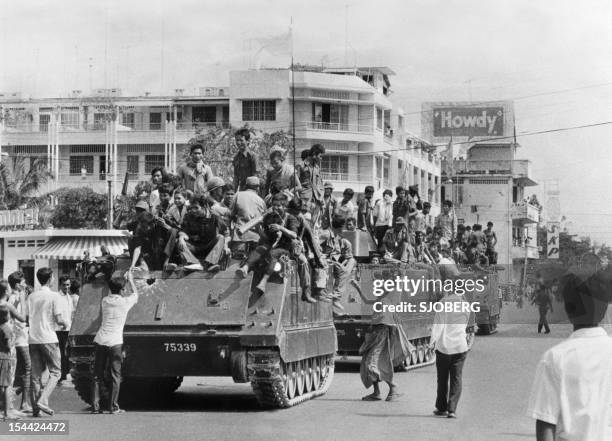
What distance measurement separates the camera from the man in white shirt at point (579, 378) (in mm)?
4957

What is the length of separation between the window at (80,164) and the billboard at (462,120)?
59.8 ft

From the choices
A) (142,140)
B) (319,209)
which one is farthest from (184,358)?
(142,140)

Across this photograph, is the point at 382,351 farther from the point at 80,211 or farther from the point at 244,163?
the point at 80,211

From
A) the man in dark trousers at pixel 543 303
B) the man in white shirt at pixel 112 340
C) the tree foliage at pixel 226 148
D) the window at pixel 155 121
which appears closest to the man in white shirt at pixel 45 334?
the man in white shirt at pixel 112 340

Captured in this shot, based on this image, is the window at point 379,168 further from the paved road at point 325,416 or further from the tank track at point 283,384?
the tank track at point 283,384

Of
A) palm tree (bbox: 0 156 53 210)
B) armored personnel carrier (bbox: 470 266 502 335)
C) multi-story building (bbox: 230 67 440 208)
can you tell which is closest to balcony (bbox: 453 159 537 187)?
multi-story building (bbox: 230 67 440 208)

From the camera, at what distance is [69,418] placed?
12.7m

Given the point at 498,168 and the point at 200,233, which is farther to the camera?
the point at 498,168

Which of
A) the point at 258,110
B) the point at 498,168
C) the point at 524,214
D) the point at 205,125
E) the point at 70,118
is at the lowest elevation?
the point at 524,214

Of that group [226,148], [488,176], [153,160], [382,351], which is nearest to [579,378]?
[382,351]

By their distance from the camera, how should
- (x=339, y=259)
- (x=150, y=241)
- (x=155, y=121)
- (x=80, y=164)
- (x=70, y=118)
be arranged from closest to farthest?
1. (x=150, y=241)
2. (x=339, y=259)
3. (x=80, y=164)
4. (x=155, y=121)
5. (x=70, y=118)

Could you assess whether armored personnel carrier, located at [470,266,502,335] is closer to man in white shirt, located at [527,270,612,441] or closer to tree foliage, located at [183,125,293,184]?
tree foliage, located at [183,125,293,184]

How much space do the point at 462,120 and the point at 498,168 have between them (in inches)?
861

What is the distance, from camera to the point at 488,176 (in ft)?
246
